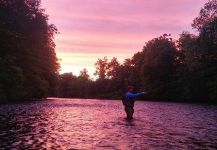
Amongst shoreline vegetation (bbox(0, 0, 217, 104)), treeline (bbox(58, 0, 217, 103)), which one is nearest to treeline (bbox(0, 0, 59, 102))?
shoreline vegetation (bbox(0, 0, 217, 104))

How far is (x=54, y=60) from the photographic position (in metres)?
95.3

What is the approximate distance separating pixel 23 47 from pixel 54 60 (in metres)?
17.9

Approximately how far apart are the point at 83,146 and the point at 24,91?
59109mm

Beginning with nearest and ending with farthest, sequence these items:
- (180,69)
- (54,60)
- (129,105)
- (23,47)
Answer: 1. (129,105)
2. (23,47)
3. (54,60)
4. (180,69)

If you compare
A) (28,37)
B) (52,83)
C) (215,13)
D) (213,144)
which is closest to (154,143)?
(213,144)

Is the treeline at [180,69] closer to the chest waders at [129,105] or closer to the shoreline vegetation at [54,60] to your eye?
the shoreline vegetation at [54,60]

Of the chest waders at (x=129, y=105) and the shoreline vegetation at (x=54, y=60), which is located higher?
the shoreline vegetation at (x=54, y=60)

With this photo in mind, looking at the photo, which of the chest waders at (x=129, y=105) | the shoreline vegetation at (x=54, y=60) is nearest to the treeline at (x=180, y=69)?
the shoreline vegetation at (x=54, y=60)

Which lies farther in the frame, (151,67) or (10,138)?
(151,67)

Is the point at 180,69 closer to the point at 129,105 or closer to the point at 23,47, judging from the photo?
the point at 23,47

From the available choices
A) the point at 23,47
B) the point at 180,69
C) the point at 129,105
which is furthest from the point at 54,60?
the point at 129,105

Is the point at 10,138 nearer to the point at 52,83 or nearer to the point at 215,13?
the point at 215,13

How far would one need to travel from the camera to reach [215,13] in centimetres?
9044

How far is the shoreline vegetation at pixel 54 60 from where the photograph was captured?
235 feet
